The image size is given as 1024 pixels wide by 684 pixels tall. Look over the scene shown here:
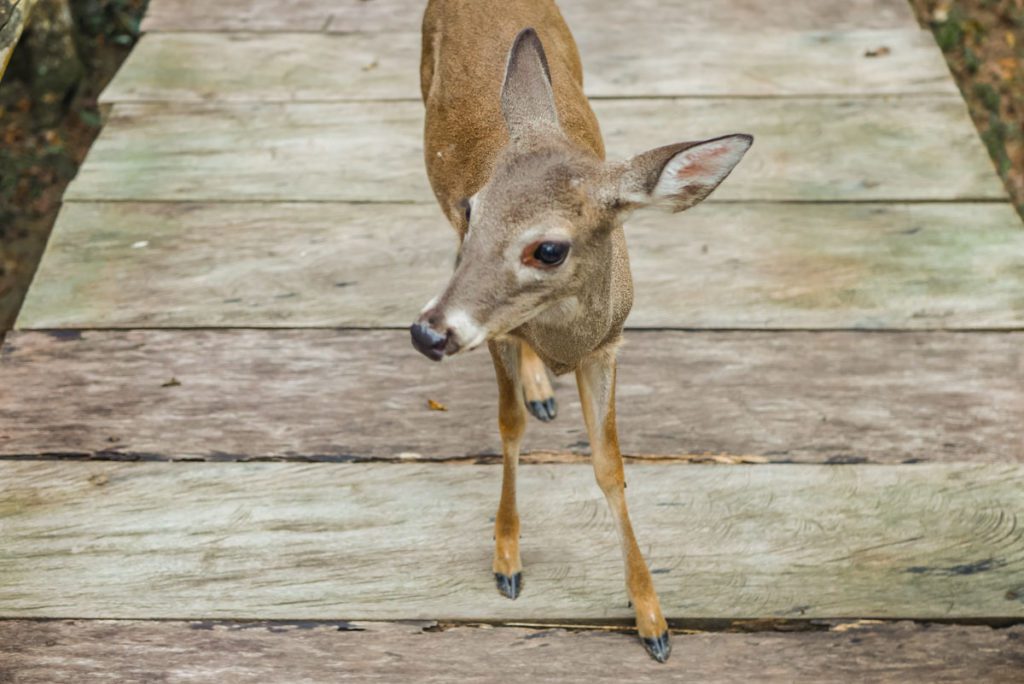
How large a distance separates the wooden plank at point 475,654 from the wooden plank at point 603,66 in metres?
2.74

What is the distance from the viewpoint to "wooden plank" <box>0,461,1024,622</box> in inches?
129

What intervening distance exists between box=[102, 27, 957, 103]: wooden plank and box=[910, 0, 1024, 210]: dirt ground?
0.97 meters

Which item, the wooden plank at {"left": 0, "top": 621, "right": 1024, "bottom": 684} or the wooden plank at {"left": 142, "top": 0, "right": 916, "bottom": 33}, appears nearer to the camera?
the wooden plank at {"left": 0, "top": 621, "right": 1024, "bottom": 684}

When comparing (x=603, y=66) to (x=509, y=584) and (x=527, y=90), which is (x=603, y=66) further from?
(x=509, y=584)

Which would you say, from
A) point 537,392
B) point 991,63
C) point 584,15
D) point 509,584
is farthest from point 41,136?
point 991,63

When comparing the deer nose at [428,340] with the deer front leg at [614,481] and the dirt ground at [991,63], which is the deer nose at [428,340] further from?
the dirt ground at [991,63]

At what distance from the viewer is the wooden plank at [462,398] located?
3.70 metres

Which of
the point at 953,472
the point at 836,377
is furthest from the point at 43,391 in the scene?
the point at 953,472

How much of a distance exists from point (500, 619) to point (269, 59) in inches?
127

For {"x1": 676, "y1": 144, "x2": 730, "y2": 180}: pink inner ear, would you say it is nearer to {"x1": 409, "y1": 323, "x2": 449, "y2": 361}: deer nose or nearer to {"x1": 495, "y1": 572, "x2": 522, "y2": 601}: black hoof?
{"x1": 409, "y1": 323, "x2": 449, "y2": 361}: deer nose

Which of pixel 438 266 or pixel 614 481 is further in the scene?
pixel 438 266

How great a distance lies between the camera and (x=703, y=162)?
2.53 m

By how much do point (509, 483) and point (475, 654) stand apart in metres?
0.49

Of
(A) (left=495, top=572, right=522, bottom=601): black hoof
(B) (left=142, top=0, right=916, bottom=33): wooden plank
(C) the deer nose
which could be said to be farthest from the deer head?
(B) (left=142, top=0, right=916, bottom=33): wooden plank
